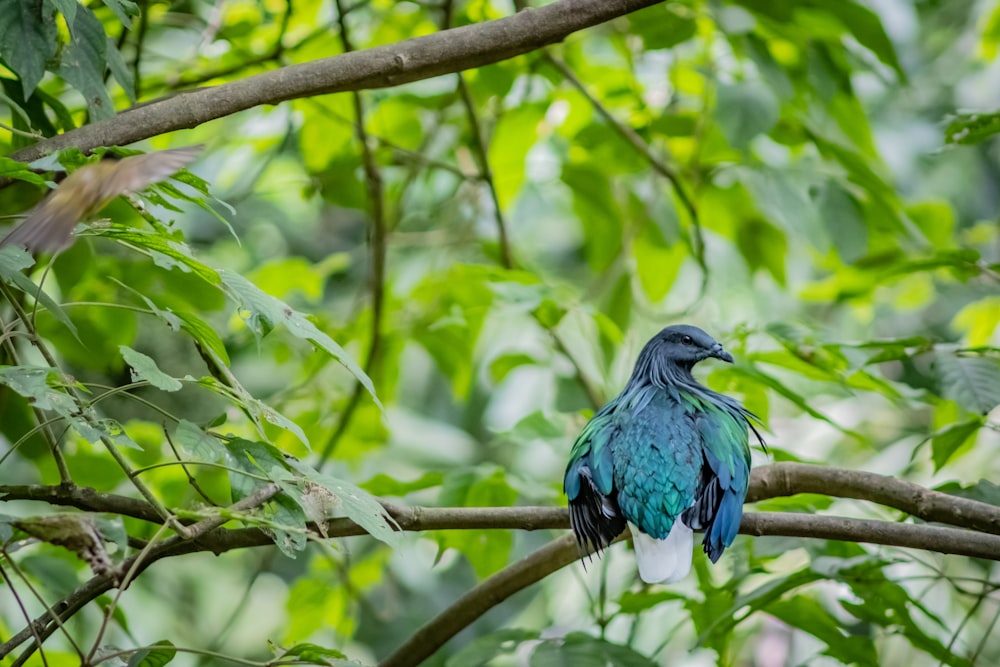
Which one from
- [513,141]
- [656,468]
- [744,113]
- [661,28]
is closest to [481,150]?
[513,141]

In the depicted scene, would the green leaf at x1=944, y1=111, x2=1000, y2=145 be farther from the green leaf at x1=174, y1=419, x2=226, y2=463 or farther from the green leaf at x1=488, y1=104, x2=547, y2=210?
the green leaf at x1=174, y1=419, x2=226, y2=463

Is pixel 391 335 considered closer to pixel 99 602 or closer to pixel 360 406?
pixel 360 406

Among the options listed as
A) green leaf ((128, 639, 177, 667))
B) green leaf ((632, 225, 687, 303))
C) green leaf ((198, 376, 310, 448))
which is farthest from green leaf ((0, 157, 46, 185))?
green leaf ((632, 225, 687, 303))

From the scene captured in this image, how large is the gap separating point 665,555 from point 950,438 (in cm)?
73

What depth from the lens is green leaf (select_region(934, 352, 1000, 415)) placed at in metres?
2.16

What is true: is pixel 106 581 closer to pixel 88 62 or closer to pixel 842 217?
pixel 88 62

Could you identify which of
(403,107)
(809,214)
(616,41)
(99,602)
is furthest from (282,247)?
(99,602)

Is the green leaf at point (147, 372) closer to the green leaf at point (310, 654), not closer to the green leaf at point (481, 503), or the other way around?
the green leaf at point (310, 654)

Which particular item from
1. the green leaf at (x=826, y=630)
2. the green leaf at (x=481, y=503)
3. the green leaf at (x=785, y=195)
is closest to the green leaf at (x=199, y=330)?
the green leaf at (x=481, y=503)

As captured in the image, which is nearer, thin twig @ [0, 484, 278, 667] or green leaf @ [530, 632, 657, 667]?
thin twig @ [0, 484, 278, 667]

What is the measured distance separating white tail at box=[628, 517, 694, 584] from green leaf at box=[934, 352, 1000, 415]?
2.27 ft

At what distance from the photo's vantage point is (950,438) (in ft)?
7.24

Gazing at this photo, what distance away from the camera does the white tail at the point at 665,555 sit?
77.9 inches

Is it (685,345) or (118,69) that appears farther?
(685,345)
